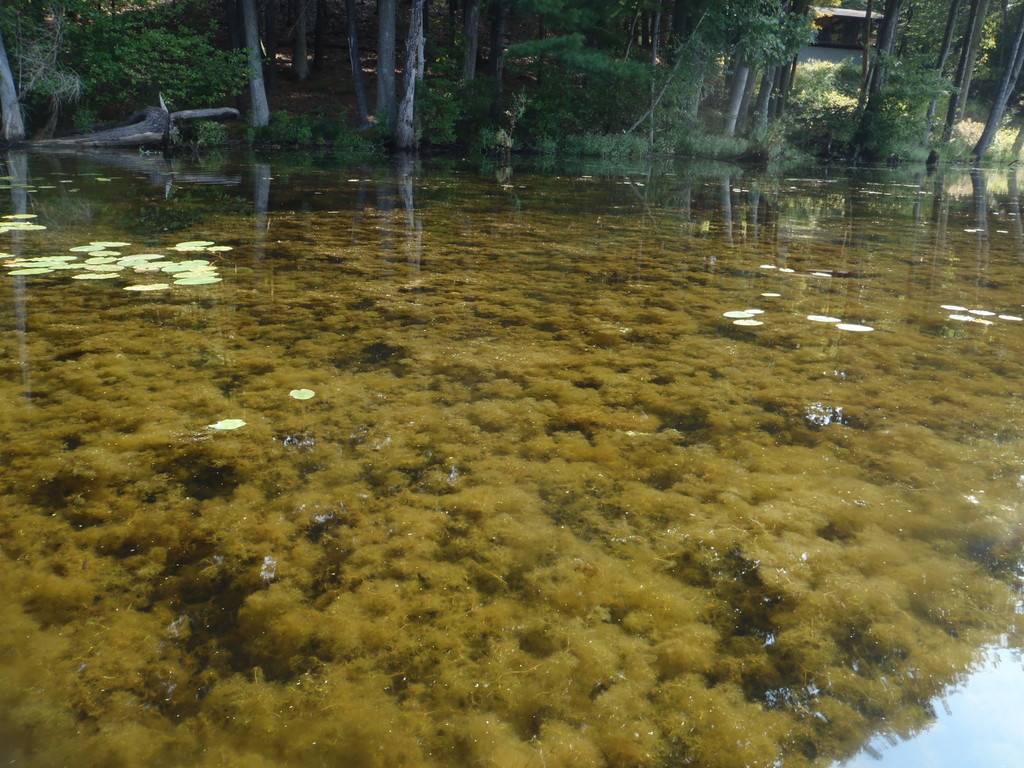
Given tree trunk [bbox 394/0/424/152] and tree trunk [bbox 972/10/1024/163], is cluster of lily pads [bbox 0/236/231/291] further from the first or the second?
tree trunk [bbox 972/10/1024/163]

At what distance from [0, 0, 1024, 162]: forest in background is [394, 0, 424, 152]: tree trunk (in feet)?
0.14

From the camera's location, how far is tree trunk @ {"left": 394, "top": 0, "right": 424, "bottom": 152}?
14.6 meters

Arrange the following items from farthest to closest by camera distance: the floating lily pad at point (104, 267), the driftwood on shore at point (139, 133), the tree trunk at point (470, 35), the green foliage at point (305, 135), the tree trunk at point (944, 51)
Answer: the tree trunk at point (944, 51)
the tree trunk at point (470, 35)
the green foliage at point (305, 135)
the driftwood on shore at point (139, 133)
the floating lily pad at point (104, 267)

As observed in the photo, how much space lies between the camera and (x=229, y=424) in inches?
83.0

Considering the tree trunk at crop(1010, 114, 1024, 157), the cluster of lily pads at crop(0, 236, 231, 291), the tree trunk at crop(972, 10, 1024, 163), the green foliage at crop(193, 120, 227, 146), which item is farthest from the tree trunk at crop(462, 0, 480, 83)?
the tree trunk at crop(1010, 114, 1024, 157)

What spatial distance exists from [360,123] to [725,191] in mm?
10912

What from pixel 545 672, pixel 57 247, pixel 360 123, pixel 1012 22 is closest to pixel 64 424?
pixel 545 672

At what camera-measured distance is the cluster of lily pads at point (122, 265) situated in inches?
145

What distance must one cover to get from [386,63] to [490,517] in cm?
1553

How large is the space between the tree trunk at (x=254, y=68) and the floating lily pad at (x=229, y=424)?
15.2 m

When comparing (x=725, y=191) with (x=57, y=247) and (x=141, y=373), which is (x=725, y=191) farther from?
(x=141, y=373)

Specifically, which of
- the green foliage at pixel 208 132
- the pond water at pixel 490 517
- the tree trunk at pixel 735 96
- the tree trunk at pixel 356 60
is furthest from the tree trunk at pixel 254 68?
the pond water at pixel 490 517

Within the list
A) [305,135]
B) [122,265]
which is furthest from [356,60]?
[122,265]

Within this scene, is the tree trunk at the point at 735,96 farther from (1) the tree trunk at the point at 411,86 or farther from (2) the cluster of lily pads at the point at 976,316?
(2) the cluster of lily pads at the point at 976,316
